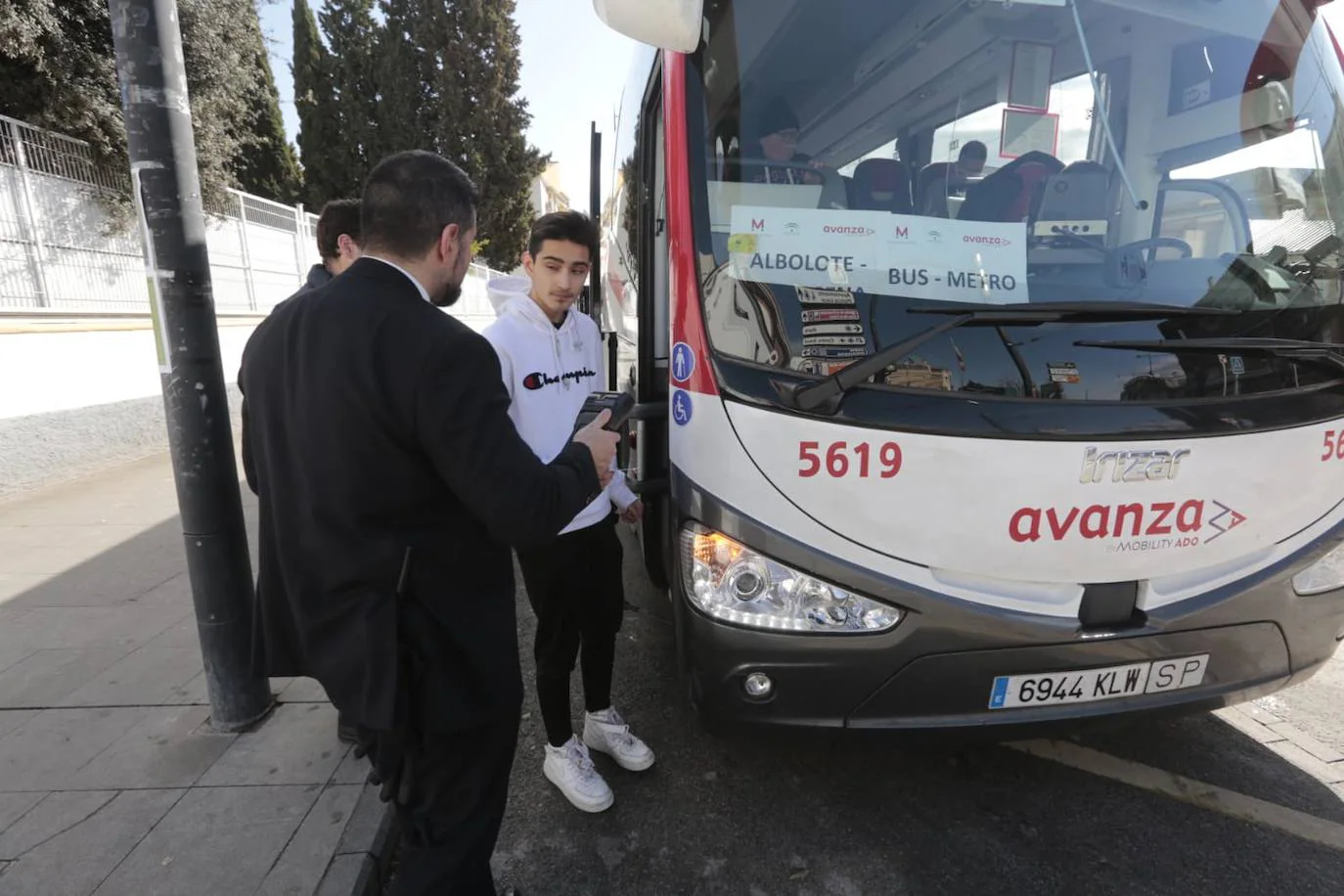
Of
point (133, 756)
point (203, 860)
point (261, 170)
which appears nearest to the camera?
point (203, 860)

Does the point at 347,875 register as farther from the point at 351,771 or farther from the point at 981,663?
the point at 981,663

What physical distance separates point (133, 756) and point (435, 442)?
2.23 m

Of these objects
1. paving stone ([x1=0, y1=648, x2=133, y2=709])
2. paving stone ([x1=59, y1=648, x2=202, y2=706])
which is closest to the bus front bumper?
paving stone ([x1=59, y1=648, x2=202, y2=706])

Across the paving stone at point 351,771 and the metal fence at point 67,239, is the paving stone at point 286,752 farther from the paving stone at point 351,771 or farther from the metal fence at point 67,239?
the metal fence at point 67,239

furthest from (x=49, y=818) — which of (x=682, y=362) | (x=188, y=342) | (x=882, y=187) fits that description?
(x=882, y=187)

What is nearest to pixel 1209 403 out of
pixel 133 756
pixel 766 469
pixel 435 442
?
pixel 766 469

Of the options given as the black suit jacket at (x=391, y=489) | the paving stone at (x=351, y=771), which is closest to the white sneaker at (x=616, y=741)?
the paving stone at (x=351, y=771)

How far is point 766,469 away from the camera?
6.26 ft

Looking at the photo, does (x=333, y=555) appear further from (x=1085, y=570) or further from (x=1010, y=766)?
(x=1010, y=766)

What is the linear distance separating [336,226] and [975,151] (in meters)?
2.35

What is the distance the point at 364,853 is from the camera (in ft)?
6.88

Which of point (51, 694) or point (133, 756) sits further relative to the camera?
point (51, 694)

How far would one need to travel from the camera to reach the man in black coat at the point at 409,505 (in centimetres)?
135

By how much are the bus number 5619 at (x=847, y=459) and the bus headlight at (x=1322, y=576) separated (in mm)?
1318
